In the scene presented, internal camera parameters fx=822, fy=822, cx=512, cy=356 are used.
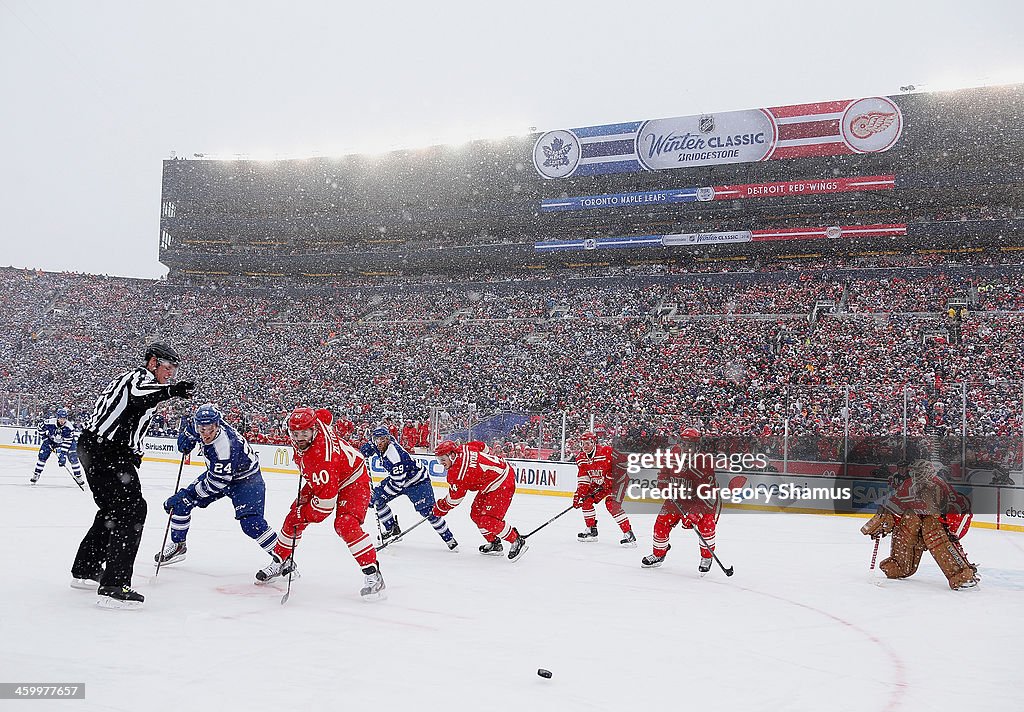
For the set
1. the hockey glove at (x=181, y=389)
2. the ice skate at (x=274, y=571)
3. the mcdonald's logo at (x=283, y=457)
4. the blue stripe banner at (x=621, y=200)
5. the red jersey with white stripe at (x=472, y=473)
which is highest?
the blue stripe banner at (x=621, y=200)

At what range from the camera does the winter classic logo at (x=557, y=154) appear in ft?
111

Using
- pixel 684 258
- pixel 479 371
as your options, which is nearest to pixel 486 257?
pixel 684 258

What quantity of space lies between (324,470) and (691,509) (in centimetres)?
367

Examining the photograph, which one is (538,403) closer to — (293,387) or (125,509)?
(293,387)

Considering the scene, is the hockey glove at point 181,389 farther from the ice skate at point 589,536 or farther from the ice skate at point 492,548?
the ice skate at point 589,536

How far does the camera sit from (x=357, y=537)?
242 inches

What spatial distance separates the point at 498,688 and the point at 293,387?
943 inches

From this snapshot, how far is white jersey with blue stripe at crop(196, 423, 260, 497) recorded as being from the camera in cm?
686

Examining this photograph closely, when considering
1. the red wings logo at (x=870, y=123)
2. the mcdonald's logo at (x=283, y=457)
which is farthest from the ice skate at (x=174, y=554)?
the red wings logo at (x=870, y=123)

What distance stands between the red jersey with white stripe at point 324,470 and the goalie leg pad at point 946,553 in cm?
538

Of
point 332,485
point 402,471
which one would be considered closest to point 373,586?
point 332,485

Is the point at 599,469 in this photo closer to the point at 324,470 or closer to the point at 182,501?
the point at 324,470

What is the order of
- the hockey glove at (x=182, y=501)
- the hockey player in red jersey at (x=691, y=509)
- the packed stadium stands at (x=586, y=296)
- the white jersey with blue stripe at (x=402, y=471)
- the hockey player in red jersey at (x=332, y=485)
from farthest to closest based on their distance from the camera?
the packed stadium stands at (x=586, y=296)
the white jersey with blue stripe at (x=402, y=471)
the hockey player in red jersey at (x=691, y=509)
the hockey glove at (x=182, y=501)
the hockey player in red jersey at (x=332, y=485)

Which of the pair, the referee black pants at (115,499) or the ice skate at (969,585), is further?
the ice skate at (969,585)
